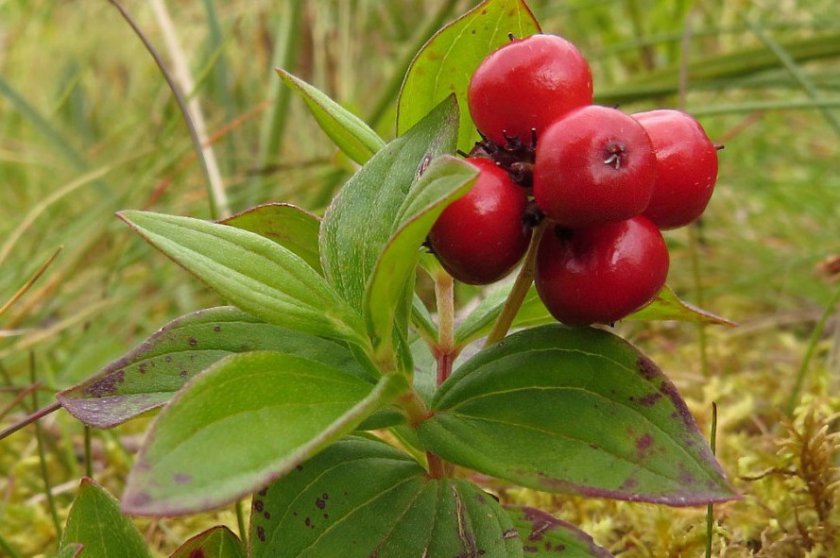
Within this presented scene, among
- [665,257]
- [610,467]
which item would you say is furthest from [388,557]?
[665,257]

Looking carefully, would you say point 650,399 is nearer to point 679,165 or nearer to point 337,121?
point 679,165

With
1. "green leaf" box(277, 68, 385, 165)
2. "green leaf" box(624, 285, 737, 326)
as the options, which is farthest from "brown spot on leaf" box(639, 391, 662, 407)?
"green leaf" box(277, 68, 385, 165)

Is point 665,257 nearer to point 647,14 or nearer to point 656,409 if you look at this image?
point 656,409

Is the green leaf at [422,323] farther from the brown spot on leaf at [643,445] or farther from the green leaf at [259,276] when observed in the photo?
the brown spot on leaf at [643,445]

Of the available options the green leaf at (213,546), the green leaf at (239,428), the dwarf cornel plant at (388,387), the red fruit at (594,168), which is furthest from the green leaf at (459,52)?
the green leaf at (213,546)

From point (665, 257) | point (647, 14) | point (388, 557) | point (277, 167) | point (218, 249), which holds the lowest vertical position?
point (647, 14)

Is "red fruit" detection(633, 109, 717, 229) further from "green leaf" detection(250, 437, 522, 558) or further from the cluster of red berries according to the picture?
"green leaf" detection(250, 437, 522, 558)

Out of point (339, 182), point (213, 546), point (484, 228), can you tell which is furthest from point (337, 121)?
point (339, 182)
